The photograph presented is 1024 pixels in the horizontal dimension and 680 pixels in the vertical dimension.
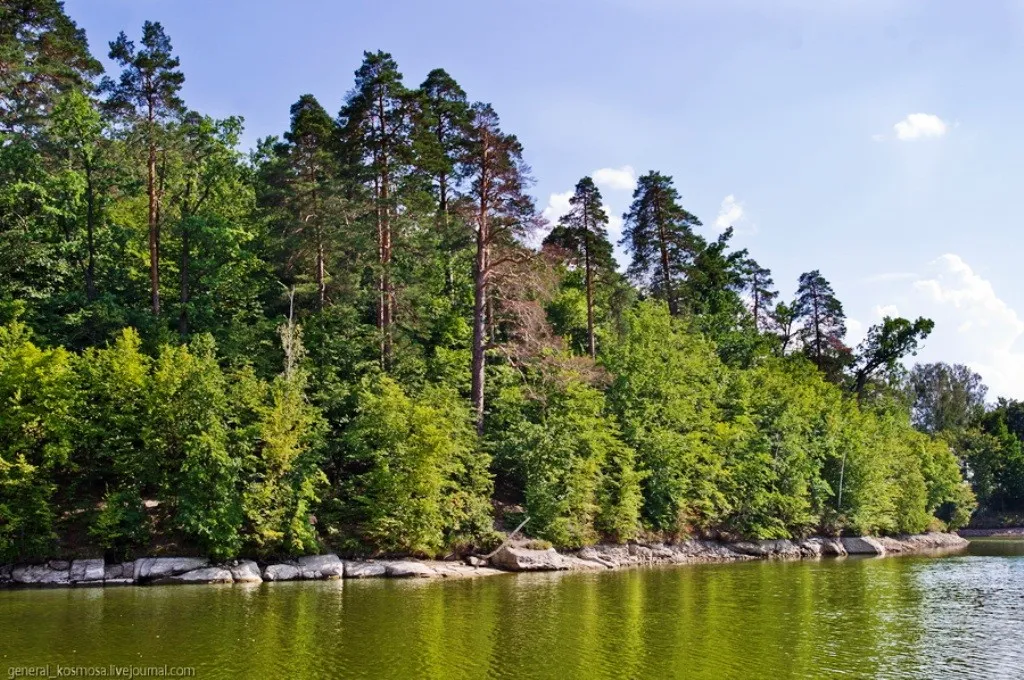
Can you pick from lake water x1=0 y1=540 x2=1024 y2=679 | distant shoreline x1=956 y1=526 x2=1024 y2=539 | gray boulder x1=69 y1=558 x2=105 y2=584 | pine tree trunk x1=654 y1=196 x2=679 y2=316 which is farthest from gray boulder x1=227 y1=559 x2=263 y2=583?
distant shoreline x1=956 y1=526 x2=1024 y2=539

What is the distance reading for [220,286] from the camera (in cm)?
4347

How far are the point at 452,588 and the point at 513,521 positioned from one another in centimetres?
1012

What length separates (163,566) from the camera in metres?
29.0

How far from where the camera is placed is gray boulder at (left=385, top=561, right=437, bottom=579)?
3146cm

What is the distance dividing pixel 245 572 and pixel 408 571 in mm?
6342

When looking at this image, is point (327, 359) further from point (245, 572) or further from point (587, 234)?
point (587, 234)

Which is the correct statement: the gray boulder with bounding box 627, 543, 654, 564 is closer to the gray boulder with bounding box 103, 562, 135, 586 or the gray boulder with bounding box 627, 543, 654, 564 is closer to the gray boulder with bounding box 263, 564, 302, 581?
the gray boulder with bounding box 263, 564, 302, 581

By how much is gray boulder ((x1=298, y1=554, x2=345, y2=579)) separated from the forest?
1.90 ft

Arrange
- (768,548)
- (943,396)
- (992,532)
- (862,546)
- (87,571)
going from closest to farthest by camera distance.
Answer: (87,571) → (768,548) → (862,546) → (992,532) → (943,396)

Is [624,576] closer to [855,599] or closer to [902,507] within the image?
[855,599]

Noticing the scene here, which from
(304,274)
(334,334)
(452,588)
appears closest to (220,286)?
(304,274)

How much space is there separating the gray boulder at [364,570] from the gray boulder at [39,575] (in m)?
10.0

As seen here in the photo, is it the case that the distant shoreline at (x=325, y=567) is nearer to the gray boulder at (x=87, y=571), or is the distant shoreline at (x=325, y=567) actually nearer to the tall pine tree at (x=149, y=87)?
the gray boulder at (x=87, y=571)

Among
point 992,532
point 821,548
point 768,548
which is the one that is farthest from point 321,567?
point 992,532
